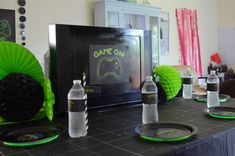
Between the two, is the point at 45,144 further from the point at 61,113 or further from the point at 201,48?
the point at 201,48

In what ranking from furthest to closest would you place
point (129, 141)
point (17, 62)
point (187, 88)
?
point (187, 88), point (17, 62), point (129, 141)

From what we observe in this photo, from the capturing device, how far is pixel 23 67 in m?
1.23

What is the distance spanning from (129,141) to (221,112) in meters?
0.59

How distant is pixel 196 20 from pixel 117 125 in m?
5.10

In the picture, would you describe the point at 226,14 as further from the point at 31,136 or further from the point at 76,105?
the point at 31,136

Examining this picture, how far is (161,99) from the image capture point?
1.53 meters

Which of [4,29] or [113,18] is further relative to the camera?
[113,18]

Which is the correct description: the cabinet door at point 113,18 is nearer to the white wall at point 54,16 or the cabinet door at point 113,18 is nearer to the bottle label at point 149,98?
the white wall at point 54,16

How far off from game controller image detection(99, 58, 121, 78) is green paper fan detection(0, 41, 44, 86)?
1.06 ft

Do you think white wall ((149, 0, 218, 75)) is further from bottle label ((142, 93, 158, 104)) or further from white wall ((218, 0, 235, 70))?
bottle label ((142, 93, 158, 104))

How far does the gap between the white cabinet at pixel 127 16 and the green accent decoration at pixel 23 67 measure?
96.3 inches

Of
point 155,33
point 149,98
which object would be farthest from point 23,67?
point 155,33

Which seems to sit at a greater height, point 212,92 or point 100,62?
point 100,62

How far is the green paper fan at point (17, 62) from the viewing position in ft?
3.82
